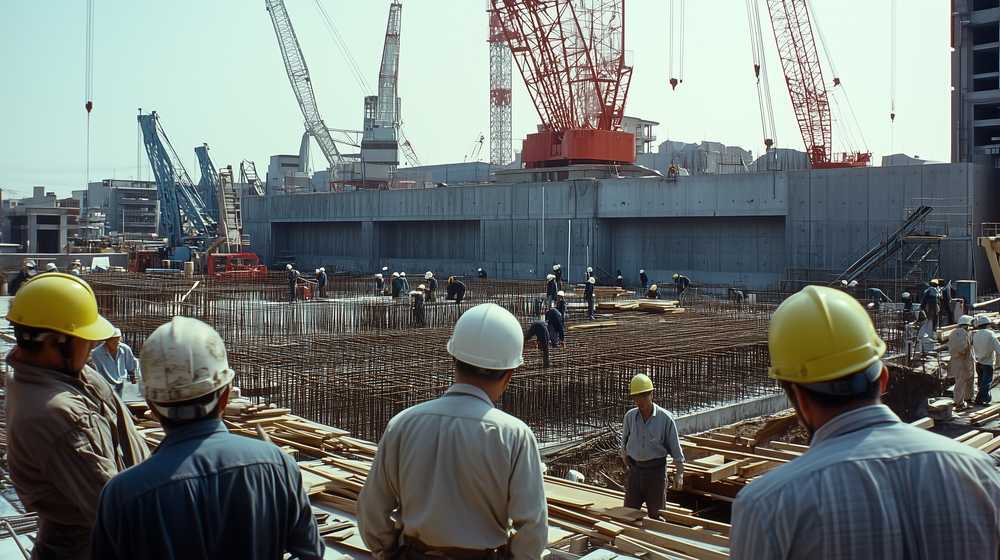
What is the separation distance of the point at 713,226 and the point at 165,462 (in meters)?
38.1

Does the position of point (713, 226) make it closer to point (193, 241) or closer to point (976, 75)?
point (976, 75)

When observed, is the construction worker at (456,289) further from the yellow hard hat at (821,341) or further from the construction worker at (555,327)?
the yellow hard hat at (821,341)

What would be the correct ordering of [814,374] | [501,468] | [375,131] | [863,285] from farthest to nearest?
[375,131] → [863,285] → [501,468] → [814,374]

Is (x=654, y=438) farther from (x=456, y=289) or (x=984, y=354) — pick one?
(x=456, y=289)

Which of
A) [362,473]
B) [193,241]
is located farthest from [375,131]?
[362,473]

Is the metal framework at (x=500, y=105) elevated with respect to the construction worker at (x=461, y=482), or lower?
elevated

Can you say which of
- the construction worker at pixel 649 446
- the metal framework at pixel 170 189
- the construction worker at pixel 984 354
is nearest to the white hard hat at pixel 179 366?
the construction worker at pixel 649 446

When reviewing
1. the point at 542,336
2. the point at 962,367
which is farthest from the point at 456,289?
the point at 962,367

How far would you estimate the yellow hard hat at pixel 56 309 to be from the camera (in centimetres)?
321

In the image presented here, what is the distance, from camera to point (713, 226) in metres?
38.8

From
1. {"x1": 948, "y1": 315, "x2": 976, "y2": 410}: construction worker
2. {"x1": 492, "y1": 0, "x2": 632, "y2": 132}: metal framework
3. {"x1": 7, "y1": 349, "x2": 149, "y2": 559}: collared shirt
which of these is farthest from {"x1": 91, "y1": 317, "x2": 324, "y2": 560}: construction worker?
{"x1": 492, "y1": 0, "x2": 632, "y2": 132}: metal framework

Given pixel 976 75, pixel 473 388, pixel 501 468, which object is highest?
pixel 976 75

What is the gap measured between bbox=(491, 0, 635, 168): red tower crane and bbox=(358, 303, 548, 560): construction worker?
139 feet

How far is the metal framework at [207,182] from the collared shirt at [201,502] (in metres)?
57.6
